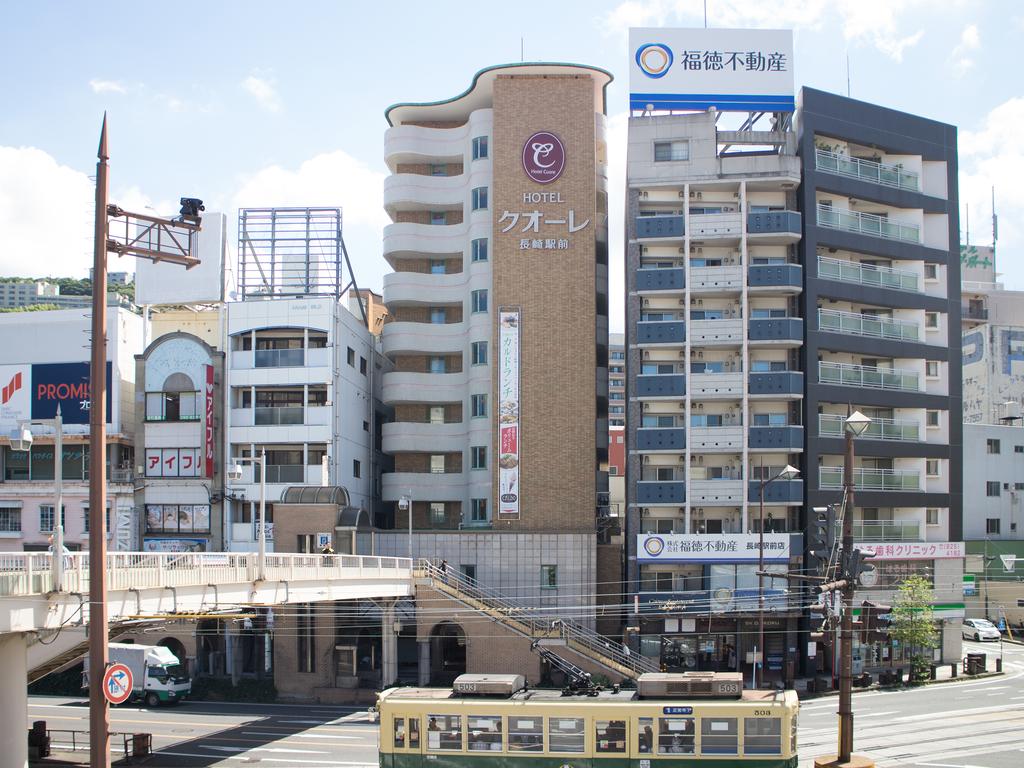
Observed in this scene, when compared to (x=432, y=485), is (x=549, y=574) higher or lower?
lower

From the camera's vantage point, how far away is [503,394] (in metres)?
63.7

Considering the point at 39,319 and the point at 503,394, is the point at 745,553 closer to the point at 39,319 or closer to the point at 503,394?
the point at 503,394

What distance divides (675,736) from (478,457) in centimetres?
3604

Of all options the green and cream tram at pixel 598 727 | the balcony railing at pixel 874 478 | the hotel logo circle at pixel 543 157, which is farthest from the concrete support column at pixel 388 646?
the hotel logo circle at pixel 543 157

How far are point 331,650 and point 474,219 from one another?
2816 cm

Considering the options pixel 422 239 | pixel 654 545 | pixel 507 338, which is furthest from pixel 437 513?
pixel 422 239

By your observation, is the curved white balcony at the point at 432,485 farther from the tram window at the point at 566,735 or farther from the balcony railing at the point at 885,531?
the tram window at the point at 566,735

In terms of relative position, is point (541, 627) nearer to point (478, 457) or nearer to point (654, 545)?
point (654, 545)

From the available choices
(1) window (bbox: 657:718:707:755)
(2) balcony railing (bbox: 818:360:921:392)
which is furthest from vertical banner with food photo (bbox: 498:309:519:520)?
(1) window (bbox: 657:718:707:755)

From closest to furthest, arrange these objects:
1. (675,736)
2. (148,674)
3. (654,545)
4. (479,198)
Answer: (675,736) < (148,674) < (654,545) < (479,198)

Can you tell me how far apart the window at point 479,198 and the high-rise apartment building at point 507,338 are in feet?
0.32

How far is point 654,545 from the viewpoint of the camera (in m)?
59.3

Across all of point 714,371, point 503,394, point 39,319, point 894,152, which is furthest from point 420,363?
point 894,152

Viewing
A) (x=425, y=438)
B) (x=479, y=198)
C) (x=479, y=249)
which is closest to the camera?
(x=479, y=249)
